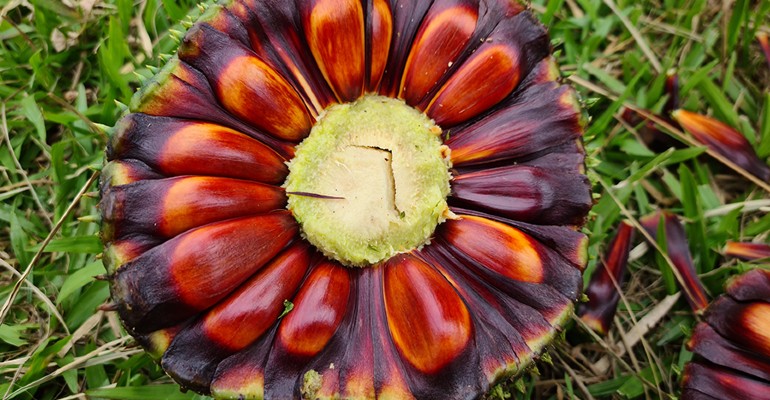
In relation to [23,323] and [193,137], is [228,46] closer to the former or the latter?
[193,137]

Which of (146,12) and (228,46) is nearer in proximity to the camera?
(228,46)

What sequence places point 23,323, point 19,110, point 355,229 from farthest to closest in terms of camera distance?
1. point 19,110
2. point 23,323
3. point 355,229

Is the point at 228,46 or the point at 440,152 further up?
the point at 228,46

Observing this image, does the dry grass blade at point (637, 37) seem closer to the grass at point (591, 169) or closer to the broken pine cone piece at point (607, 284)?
the grass at point (591, 169)

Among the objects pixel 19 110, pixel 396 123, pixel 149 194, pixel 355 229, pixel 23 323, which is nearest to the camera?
pixel 149 194

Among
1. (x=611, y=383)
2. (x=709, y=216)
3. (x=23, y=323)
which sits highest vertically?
(x=709, y=216)

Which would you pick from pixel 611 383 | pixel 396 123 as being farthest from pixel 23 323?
pixel 611 383

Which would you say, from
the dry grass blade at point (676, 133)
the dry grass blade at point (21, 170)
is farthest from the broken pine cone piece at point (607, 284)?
the dry grass blade at point (21, 170)

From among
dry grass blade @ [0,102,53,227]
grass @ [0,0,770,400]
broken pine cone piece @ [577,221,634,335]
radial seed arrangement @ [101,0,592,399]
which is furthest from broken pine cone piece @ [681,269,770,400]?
dry grass blade @ [0,102,53,227]
